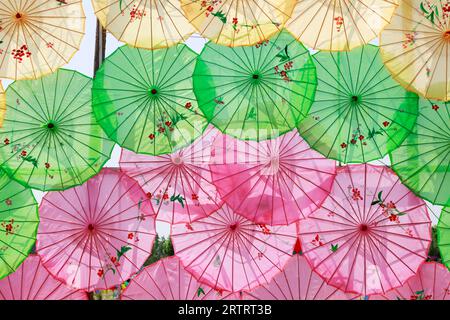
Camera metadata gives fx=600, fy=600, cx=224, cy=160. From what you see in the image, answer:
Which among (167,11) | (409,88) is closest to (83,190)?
(167,11)

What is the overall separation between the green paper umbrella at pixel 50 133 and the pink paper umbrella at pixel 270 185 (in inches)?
29.4

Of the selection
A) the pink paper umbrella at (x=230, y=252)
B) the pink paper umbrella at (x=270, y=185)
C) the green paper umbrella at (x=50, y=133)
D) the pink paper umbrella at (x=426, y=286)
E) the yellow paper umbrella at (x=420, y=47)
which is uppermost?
the yellow paper umbrella at (x=420, y=47)

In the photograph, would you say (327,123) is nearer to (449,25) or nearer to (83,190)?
(449,25)

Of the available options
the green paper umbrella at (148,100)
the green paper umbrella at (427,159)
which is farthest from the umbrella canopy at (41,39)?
the green paper umbrella at (427,159)

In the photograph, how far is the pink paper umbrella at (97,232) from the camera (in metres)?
3.37

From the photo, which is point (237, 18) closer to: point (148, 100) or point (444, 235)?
point (148, 100)

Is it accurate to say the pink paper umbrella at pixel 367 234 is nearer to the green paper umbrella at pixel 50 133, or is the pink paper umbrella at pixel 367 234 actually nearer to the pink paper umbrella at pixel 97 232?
the pink paper umbrella at pixel 97 232

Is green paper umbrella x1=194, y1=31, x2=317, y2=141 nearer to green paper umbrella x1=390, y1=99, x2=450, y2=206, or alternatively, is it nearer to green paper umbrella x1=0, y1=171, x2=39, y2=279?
green paper umbrella x1=390, y1=99, x2=450, y2=206

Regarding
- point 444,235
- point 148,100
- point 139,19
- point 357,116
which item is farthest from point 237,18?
point 444,235

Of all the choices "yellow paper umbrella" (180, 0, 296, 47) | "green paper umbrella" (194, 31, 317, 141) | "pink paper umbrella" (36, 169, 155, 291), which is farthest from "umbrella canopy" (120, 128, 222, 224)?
"yellow paper umbrella" (180, 0, 296, 47)

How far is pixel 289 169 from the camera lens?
131 inches

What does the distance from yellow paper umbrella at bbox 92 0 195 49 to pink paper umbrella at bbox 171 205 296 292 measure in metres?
1.06

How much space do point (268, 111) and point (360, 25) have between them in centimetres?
69

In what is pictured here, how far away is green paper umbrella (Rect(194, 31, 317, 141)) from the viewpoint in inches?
130
